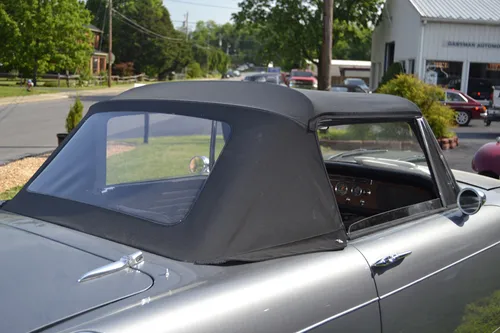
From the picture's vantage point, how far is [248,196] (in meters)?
2.21

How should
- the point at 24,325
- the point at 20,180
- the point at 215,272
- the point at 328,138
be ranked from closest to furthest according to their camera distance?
the point at 24,325 < the point at 215,272 < the point at 328,138 < the point at 20,180

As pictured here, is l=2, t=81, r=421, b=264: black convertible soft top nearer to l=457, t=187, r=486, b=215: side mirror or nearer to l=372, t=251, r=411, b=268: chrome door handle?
l=372, t=251, r=411, b=268: chrome door handle

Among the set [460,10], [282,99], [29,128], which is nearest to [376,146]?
[282,99]

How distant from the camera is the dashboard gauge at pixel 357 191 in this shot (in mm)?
3730

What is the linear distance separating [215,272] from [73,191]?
1.00 meters

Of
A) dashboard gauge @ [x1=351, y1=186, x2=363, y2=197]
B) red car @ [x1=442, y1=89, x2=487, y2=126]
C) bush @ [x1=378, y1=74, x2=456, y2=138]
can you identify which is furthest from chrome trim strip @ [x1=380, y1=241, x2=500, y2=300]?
red car @ [x1=442, y1=89, x2=487, y2=126]

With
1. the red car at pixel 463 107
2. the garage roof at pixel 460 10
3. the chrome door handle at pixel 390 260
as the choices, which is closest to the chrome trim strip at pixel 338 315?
the chrome door handle at pixel 390 260

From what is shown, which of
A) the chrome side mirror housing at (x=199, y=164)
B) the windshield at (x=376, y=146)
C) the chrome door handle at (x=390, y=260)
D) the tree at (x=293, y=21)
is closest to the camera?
the chrome door handle at (x=390, y=260)

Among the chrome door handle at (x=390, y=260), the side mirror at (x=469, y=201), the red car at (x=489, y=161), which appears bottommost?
the red car at (x=489, y=161)

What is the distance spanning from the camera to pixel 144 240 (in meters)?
2.24

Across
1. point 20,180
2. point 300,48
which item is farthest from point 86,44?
point 20,180

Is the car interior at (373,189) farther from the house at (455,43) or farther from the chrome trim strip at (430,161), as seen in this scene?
the house at (455,43)

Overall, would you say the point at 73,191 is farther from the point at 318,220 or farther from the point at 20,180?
the point at 20,180

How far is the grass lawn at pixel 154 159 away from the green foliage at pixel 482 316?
1.53 metres
